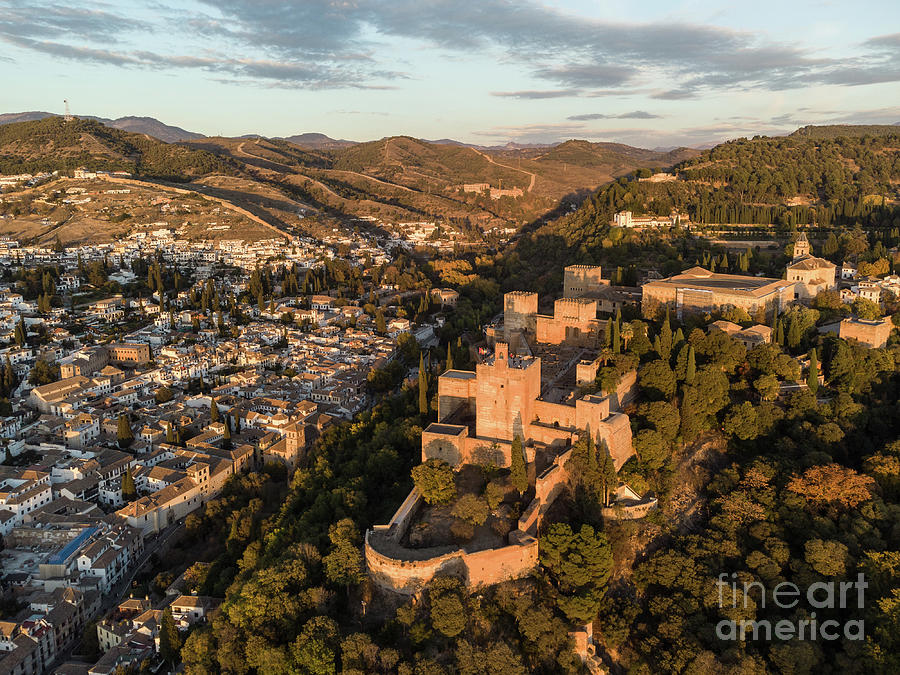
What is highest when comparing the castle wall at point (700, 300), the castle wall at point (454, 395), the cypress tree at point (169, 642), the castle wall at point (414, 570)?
the castle wall at point (700, 300)

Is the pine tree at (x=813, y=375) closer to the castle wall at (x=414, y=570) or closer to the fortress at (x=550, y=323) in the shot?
the fortress at (x=550, y=323)

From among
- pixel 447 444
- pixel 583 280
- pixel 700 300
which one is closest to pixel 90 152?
pixel 583 280

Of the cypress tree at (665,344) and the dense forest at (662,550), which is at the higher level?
the cypress tree at (665,344)

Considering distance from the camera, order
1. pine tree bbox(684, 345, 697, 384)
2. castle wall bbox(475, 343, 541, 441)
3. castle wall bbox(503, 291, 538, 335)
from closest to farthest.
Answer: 1. castle wall bbox(475, 343, 541, 441)
2. pine tree bbox(684, 345, 697, 384)
3. castle wall bbox(503, 291, 538, 335)

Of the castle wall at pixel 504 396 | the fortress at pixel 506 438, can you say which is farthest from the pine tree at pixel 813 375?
the castle wall at pixel 504 396

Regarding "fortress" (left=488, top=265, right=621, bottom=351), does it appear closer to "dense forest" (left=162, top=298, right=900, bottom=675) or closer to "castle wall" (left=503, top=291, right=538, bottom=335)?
"castle wall" (left=503, top=291, right=538, bottom=335)

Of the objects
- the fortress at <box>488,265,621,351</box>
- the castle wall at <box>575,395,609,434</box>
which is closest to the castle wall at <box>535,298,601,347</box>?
the fortress at <box>488,265,621,351</box>

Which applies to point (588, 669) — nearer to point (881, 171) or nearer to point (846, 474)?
point (846, 474)
